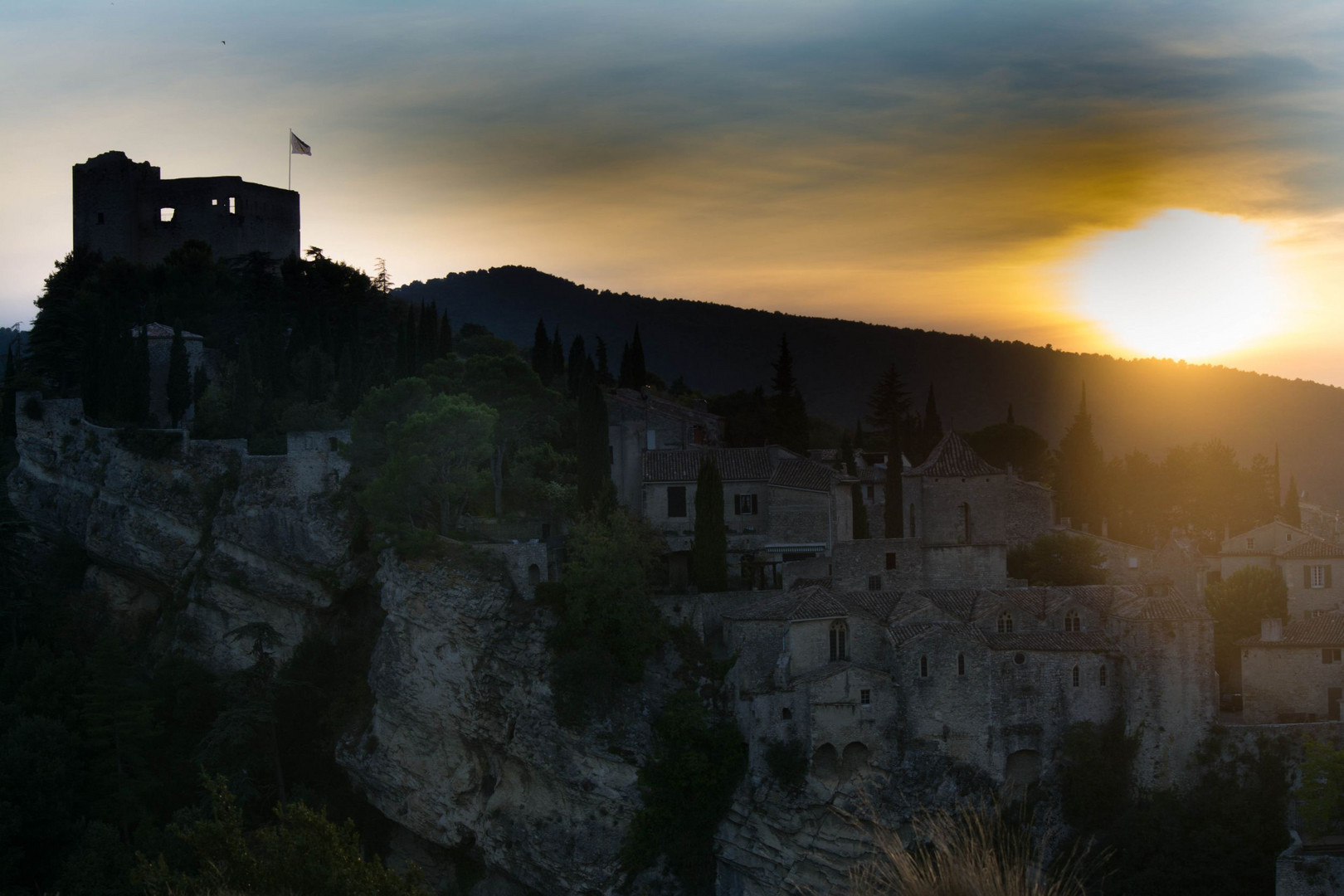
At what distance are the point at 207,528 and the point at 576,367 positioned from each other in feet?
61.7

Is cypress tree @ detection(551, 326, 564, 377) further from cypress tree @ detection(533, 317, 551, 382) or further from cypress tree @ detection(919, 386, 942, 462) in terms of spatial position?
cypress tree @ detection(919, 386, 942, 462)

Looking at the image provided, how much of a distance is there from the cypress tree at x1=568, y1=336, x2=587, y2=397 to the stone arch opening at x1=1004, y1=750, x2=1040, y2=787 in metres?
26.0

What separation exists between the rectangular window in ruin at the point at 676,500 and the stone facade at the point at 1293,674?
51.7ft

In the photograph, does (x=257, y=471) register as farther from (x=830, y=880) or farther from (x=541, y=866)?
(x=830, y=880)

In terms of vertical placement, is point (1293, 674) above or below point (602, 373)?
below

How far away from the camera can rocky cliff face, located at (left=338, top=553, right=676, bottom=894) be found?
3850 centimetres

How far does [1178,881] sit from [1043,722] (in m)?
4.52

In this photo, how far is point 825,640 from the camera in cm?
3591

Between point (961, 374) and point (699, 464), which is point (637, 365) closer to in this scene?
point (699, 464)

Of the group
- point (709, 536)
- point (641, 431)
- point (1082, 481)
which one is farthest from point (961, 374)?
point (709, 536)

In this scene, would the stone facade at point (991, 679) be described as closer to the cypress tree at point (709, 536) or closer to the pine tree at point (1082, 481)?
the cypress tree at point (709, 536)

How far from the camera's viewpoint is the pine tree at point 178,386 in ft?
162

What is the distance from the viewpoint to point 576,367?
61062 mm

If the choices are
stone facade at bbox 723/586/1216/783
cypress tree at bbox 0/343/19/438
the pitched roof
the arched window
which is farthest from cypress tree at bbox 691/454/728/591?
cypress tree at bbox 0/343/19/438
